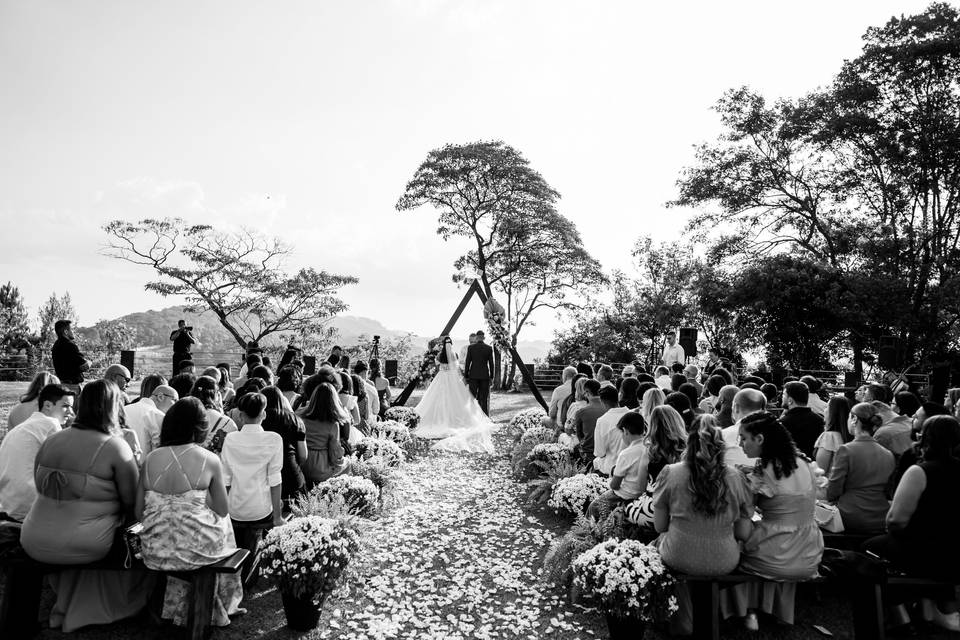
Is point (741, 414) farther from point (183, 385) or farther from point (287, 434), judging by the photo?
point (183, 385)

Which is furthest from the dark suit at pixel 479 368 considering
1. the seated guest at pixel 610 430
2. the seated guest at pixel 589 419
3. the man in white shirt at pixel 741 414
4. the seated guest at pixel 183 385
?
the man in white shirt at pixel 741 414

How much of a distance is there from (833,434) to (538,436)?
5.46 metres

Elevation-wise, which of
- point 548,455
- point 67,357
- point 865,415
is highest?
point 67,357

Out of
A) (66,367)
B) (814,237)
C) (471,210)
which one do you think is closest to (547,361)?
(471,210)

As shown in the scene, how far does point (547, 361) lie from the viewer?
87.6 ft

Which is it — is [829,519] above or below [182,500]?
below

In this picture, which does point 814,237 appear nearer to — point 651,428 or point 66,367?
point 651,428

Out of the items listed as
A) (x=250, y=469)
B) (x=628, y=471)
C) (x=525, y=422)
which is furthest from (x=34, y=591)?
(x=525, y=422)

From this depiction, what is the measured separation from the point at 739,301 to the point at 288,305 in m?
19.2

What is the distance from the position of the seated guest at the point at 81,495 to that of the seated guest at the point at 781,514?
4495 mm

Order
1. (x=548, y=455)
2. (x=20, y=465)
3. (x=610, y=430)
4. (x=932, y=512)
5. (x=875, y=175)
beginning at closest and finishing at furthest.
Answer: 1. (x=932, y=512)
2. (x=20, y=465)
3. (x=610, y=430)
4. (x=548, y=455)
5. (x=875, y=175)

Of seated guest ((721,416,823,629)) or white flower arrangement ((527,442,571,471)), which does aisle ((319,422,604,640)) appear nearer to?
white flower arrangement ((527,442,571,471))

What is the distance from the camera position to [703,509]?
3840mm

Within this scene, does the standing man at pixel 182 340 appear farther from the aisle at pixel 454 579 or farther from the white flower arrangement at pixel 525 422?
the aisle at pixel 454 579
